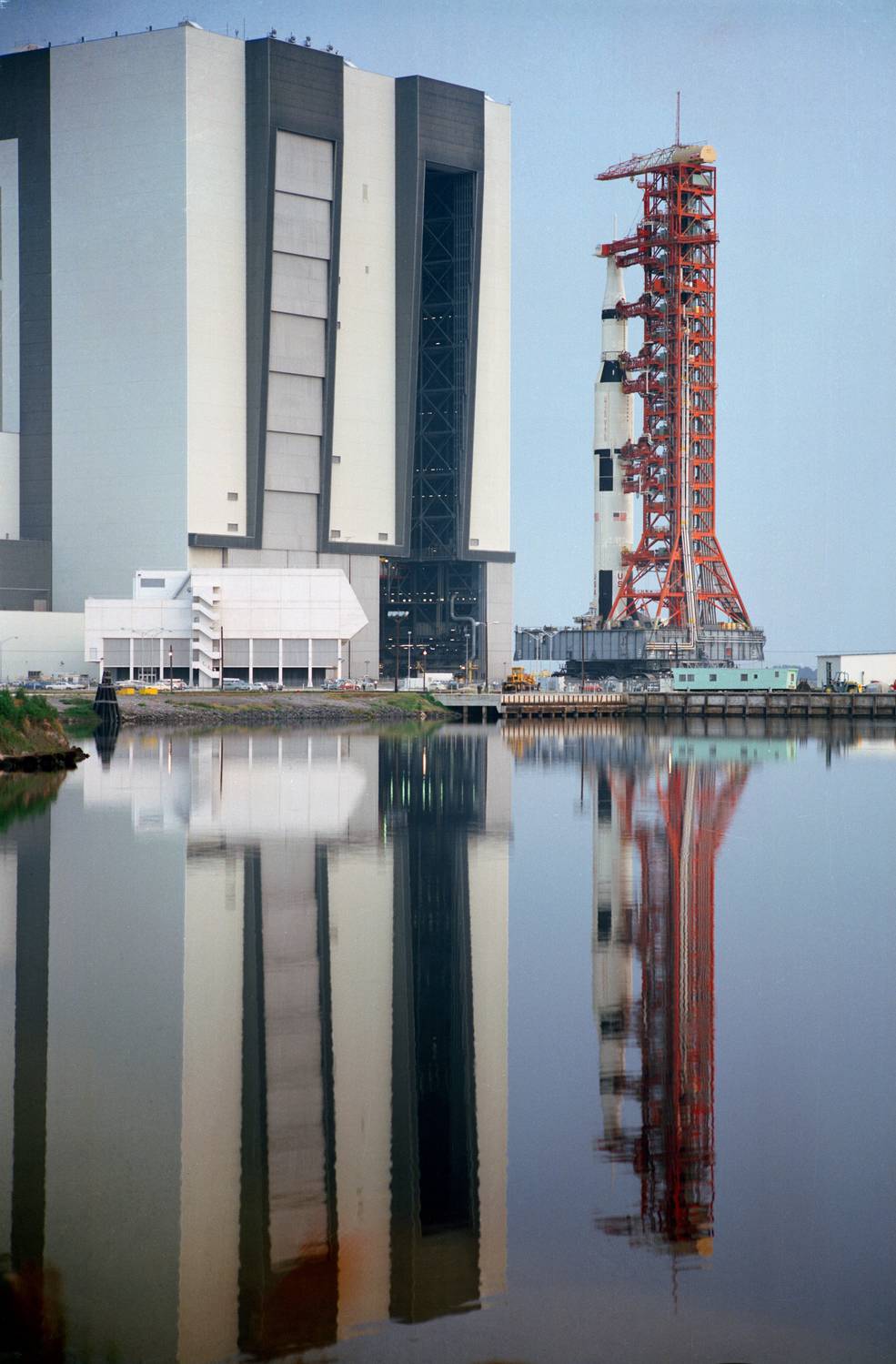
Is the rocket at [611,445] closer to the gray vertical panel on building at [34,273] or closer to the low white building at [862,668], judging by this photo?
the low white building at [862,668]

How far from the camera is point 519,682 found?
111 meters

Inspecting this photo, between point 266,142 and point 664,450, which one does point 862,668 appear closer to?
point 664,450

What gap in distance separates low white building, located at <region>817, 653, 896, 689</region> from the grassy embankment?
77753 millimetres

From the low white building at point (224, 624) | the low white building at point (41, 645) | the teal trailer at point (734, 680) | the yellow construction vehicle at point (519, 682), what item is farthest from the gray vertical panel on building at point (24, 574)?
the teal trailer at point (734, 680)

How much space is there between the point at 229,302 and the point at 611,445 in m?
30.5

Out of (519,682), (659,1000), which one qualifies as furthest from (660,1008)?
(519,682)

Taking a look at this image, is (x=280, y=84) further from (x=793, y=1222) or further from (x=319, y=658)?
(x=793, y=1222)

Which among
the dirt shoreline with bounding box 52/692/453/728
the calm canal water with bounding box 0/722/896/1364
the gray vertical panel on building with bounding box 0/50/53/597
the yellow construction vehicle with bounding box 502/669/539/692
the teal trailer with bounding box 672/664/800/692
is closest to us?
the calm canal water with bounding box 0/722/896/1364

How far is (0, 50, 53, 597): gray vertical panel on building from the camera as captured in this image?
99812 millimetres

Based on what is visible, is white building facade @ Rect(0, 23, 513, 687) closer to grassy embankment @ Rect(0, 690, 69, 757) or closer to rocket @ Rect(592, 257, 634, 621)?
rocket @ Rect(592, 257, 634, 621)

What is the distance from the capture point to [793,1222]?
10.5 m

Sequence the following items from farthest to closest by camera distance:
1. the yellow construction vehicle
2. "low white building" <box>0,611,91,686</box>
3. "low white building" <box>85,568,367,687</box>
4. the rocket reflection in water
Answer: the yellow construction vehicle
"low white building" <box>0,611,91,686</box>
"low white building" <box>85,568,367,687</box>
the rocket reflection in water

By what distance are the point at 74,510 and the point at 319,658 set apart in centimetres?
1794

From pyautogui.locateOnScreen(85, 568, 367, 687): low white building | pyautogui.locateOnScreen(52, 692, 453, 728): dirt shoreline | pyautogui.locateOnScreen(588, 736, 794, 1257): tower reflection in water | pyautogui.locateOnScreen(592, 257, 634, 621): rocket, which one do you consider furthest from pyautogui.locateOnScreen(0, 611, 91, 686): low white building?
pyautogui.locateOnScreen(588, 736, 794, 1257): tower reflection in water
